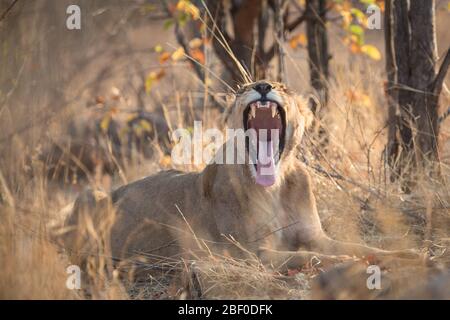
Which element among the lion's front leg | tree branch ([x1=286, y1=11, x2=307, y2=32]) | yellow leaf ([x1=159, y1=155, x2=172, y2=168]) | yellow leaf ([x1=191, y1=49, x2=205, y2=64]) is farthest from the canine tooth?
yellow leaf ([x1=191, y1=49, x2=205, y2=64])

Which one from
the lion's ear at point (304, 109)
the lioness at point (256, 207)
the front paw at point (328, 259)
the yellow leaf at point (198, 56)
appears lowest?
the front paw at point (328, 259)

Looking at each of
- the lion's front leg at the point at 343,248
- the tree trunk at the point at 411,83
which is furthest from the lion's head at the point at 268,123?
the tree trunk at the point at 411,83

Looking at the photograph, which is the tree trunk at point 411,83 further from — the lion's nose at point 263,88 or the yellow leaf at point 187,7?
the yellow leaf at point 187,7

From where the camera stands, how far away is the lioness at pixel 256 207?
203 inches

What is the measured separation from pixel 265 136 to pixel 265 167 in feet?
0.75

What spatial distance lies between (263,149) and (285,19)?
11.9ft

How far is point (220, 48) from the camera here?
802cm

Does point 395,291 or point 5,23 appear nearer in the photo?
point 395,291

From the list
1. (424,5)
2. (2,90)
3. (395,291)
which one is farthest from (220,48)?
(395,291)

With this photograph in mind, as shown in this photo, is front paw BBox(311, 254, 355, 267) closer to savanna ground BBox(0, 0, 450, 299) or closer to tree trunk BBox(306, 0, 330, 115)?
savanna ground BBox(0, 0, 450, 299)

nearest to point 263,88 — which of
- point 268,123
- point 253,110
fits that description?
point 253,110

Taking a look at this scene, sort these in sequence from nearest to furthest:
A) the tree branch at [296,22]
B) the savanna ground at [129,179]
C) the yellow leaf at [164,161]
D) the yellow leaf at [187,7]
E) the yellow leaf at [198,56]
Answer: the savanna ground at [129,179] < the yellow leaf at [187,7] < the yellow leaf at [164,161] < the tree branch at [296,22] < the yellow leaf at [198,56]
